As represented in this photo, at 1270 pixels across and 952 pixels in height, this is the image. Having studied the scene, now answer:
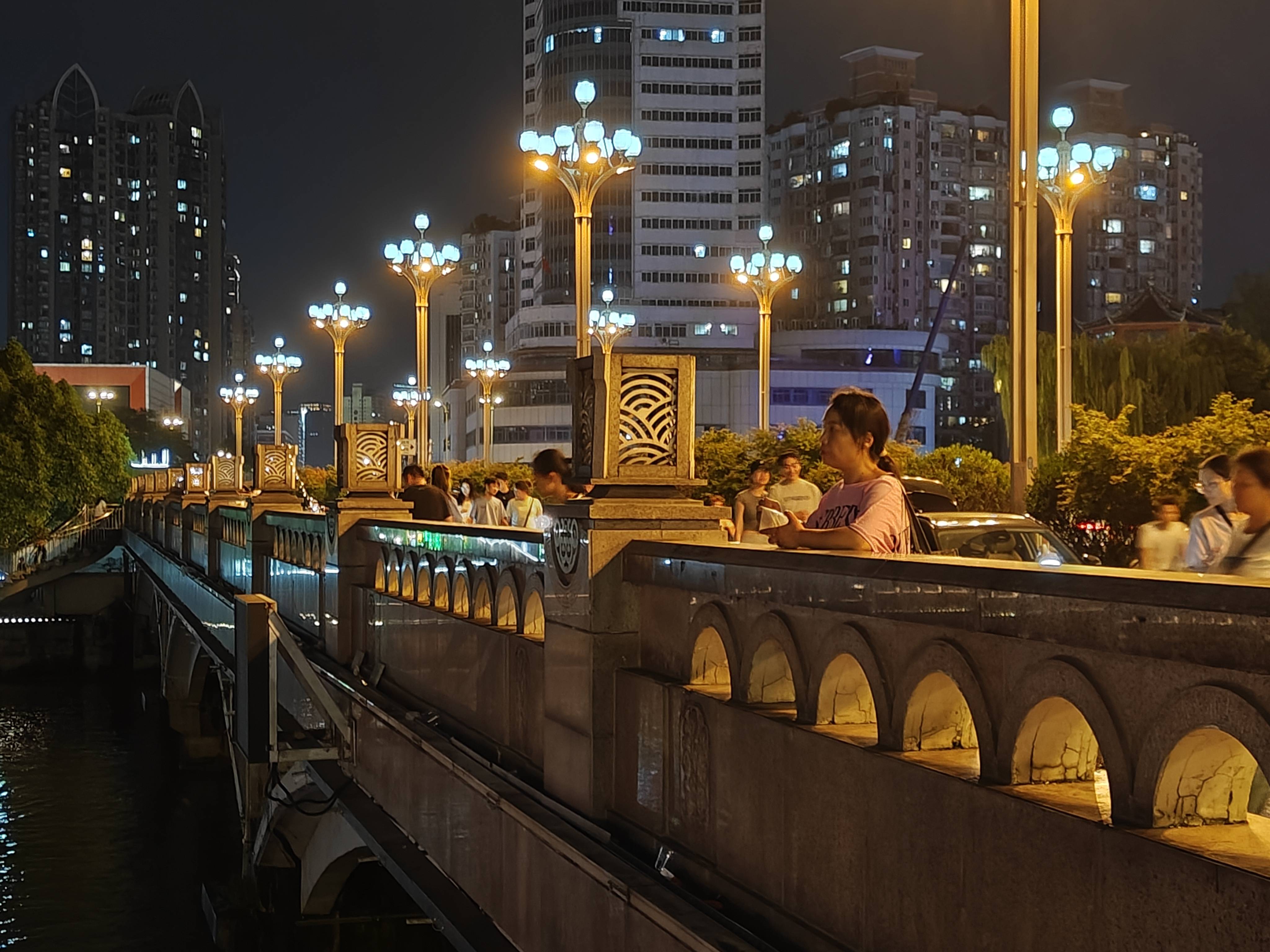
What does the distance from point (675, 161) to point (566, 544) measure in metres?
122

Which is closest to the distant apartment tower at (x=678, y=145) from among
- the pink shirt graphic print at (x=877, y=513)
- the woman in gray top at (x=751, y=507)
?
the woman in gray top at (x=751, y=507)

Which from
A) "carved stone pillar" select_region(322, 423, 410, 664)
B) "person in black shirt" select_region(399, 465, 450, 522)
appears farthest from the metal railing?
"carved stone pillar" select_region(322, 423, 410, 664)

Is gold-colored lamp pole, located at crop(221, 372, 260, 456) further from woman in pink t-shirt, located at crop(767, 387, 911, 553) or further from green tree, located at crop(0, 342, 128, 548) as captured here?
woman in pink t-shirt, located at crop(767, 387, 911, 553)

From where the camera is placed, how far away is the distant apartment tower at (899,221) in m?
138

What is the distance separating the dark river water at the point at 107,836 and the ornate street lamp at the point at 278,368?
1145 cm

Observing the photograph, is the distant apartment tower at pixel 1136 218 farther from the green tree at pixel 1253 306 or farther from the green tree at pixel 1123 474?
the green tree at pixel 1123 474

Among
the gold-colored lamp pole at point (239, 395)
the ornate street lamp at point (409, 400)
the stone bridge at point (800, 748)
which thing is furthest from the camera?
the gold-colored lamp pole at point (239, 395)

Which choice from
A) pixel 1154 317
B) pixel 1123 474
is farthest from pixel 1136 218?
pixel 1123 474

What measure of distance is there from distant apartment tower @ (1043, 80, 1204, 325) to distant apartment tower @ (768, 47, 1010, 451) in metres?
9.78

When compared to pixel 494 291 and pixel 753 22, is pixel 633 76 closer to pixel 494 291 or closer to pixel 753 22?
pixel 753 22

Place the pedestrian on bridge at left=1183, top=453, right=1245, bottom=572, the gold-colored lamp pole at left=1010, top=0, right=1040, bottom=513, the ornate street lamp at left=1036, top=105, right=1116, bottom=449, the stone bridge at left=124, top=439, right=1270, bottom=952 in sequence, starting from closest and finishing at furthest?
the stone bridge at left=124, top=439, right=1270, bottom=952, the pedestrian on bridge at left=1183, top=453, right=1245, bottom=572, the gold-colored lamp pole at left=1010, top=0, right=1040, bottom=513, the ornate street lamp at left=1036, top=105, right=1116, bottom=449

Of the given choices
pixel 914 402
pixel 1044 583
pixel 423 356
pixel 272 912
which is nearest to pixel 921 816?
pixel 1044 583

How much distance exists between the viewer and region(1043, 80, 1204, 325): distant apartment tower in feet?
488

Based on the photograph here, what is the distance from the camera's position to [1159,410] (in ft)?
157
